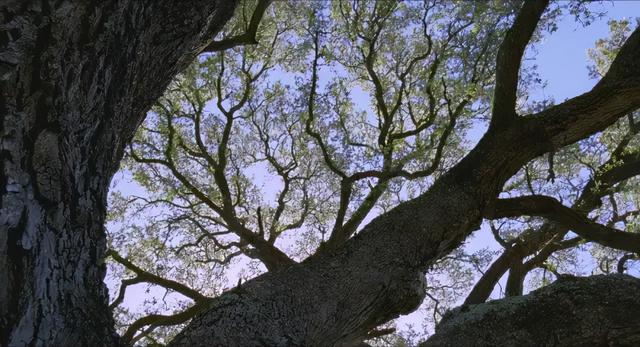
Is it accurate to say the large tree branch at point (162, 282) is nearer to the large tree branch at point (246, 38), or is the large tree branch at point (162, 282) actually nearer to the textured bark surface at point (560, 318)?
the large tree branch at point (246, 38)

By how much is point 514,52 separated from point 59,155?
3.57 meters

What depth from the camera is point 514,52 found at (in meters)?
4.43

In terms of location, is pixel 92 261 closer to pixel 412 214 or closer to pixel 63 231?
pixel 63 231

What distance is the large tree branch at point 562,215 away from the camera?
433 cm

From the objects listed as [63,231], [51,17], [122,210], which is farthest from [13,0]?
Result: [122,210]

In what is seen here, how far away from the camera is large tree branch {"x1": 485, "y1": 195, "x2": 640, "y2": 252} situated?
4332mm

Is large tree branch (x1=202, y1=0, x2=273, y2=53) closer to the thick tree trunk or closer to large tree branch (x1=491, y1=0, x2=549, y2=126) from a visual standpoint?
large tree branch (x1=491, y1=0, x2=549, y2=126)

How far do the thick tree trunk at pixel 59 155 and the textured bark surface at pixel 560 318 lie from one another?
75.8 inches

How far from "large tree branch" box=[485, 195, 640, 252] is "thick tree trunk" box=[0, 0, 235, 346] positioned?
281 centimetres

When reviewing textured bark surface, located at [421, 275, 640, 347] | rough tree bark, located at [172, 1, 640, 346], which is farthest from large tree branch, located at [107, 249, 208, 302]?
textured bark surface, located at [421, 275, 640, 347]

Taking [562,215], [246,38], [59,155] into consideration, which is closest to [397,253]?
[59,155]

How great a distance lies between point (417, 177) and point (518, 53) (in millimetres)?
4191

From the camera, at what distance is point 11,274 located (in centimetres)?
199

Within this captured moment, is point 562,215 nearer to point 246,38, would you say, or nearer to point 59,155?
point 59,155
